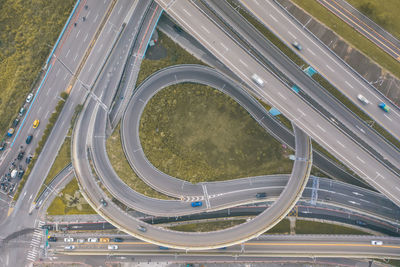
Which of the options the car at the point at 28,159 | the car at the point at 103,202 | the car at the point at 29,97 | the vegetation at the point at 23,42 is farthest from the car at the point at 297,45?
the car at the point at 28,159

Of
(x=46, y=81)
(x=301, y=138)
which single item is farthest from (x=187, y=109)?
(x=46, y=81)

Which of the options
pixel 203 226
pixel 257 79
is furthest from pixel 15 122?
pixel 257 79

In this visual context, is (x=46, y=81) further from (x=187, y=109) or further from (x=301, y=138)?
(x=301, y=138)

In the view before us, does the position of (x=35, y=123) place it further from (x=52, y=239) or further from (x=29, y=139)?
(x=52, y=239)

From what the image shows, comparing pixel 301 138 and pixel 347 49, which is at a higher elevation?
pixel 347 49

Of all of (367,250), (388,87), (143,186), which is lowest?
(367,250)

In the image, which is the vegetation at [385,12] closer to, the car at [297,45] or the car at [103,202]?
the car at [297,45]

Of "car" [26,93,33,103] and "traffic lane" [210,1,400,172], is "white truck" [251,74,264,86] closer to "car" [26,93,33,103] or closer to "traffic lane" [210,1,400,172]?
"traffic lane" [210,1,400,172]
